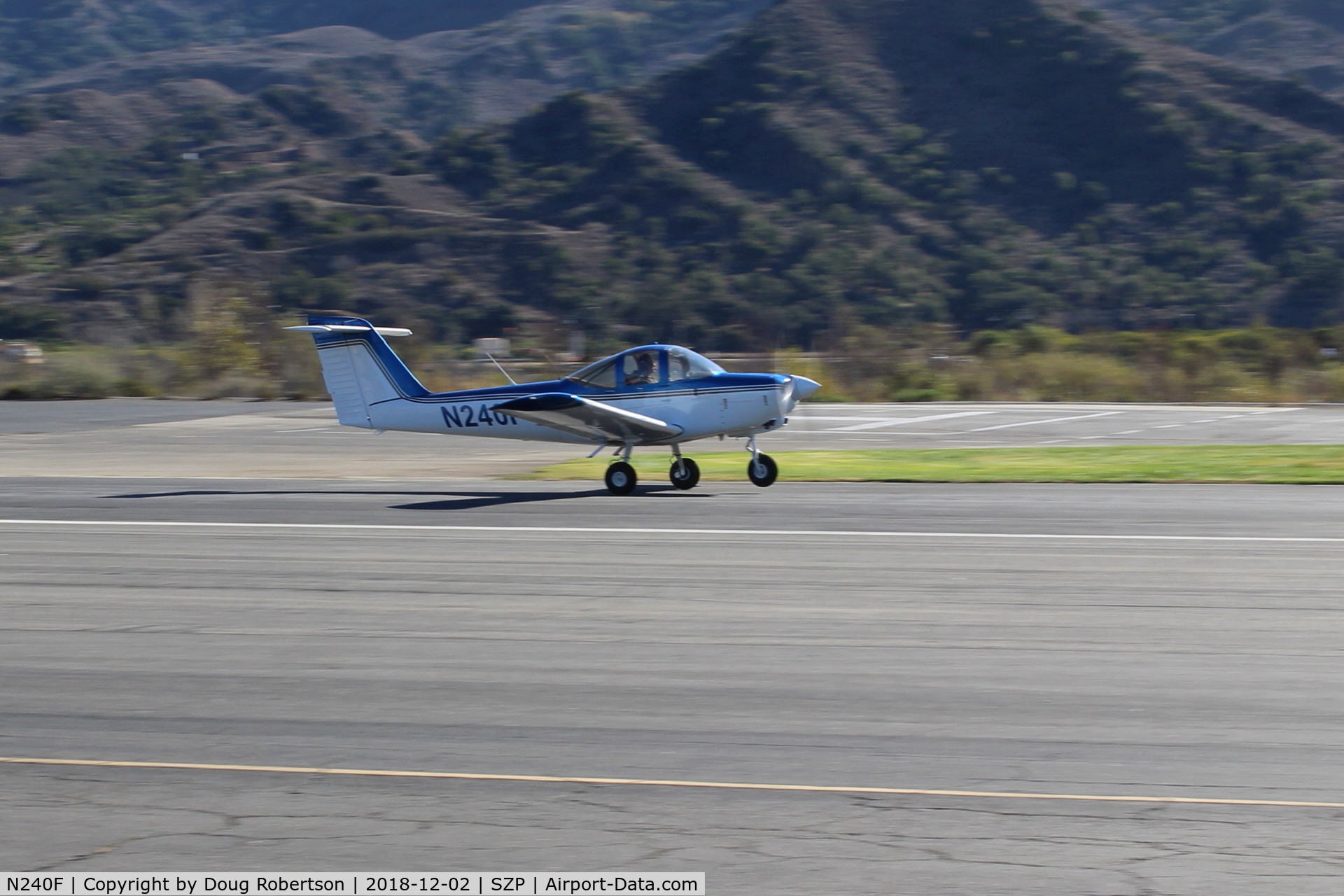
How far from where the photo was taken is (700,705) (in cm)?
761

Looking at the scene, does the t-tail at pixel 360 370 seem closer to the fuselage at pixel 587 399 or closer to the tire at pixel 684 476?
the fuselage at pixel 587 399

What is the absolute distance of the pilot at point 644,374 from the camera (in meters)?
19.1

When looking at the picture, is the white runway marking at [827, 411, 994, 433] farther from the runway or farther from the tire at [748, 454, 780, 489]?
the runway

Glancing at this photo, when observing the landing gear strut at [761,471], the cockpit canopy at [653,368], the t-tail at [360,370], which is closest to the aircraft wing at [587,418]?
the cockpit canopy at [653,368]

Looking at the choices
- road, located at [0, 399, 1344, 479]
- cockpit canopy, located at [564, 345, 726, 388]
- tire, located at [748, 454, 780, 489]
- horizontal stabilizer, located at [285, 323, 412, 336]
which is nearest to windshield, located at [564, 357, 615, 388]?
cockpit canopy, located at [564, 345, 726, 388]

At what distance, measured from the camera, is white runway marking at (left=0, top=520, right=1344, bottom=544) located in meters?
14.0

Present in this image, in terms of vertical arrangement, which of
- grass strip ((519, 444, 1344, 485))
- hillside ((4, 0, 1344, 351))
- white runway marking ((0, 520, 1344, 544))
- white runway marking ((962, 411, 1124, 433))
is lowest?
white runway marking ((0, 520, 1344, 544))

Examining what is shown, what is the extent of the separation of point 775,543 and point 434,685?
20.5ft

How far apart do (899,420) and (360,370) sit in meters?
17.2

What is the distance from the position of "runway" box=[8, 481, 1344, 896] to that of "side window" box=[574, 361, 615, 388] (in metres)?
4.95

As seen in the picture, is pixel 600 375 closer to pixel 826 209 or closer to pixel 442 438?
pixel 442 438

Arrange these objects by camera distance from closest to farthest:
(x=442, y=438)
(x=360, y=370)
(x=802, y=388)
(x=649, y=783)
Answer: (x=649, y=783) → (x=802, y=388) → (x=360, y=370) → (x=442, y=438)

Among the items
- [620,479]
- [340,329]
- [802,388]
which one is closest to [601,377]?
[620,479]

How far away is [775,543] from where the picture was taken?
13.8 meters
